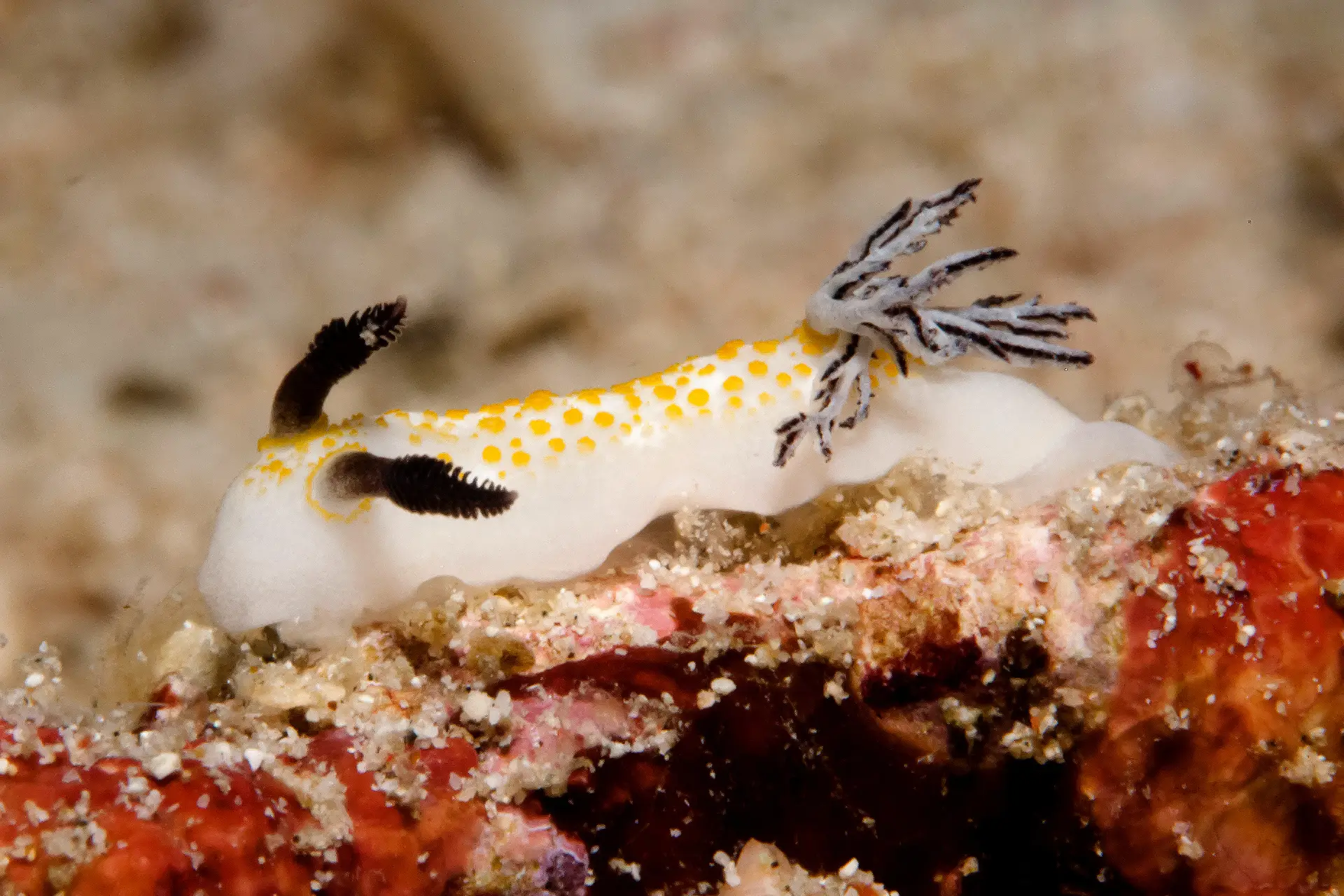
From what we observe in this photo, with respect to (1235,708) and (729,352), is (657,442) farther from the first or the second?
(1235,708)

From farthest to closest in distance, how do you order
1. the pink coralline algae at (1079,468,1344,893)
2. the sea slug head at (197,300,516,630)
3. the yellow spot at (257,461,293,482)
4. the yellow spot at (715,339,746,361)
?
1. the yellow spot at (715,339,746,361)
2. the yellow spot at (257,461,293,482)
3. the sea slug head at (197,300,516,630)
4. the pink coralline algae at (1079,468,1344,893)

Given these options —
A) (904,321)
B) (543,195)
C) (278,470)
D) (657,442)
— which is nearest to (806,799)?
(657,442)

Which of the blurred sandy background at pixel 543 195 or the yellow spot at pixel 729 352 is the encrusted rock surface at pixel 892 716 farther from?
the blurred sandy background at pixel 543 195

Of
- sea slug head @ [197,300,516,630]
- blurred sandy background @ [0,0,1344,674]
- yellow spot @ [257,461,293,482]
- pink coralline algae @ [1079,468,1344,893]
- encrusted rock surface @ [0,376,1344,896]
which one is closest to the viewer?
encrusted rock surface @ [0,376,1344,896]

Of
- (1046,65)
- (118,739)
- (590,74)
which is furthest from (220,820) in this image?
(1046,65)

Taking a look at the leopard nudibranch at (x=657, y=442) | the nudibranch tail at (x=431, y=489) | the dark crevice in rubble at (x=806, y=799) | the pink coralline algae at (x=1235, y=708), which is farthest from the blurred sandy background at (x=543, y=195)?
the dark crevice in rubble at (x=806, y=799)

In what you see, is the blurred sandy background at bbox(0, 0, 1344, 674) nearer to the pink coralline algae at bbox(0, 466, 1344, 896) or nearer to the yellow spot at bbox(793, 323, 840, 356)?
the yellow spot at bbox(793, 323, 840, 356)

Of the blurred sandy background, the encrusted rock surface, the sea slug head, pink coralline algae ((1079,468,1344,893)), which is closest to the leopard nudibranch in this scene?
the sea slug head

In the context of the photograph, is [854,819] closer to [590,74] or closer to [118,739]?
[118,739]
